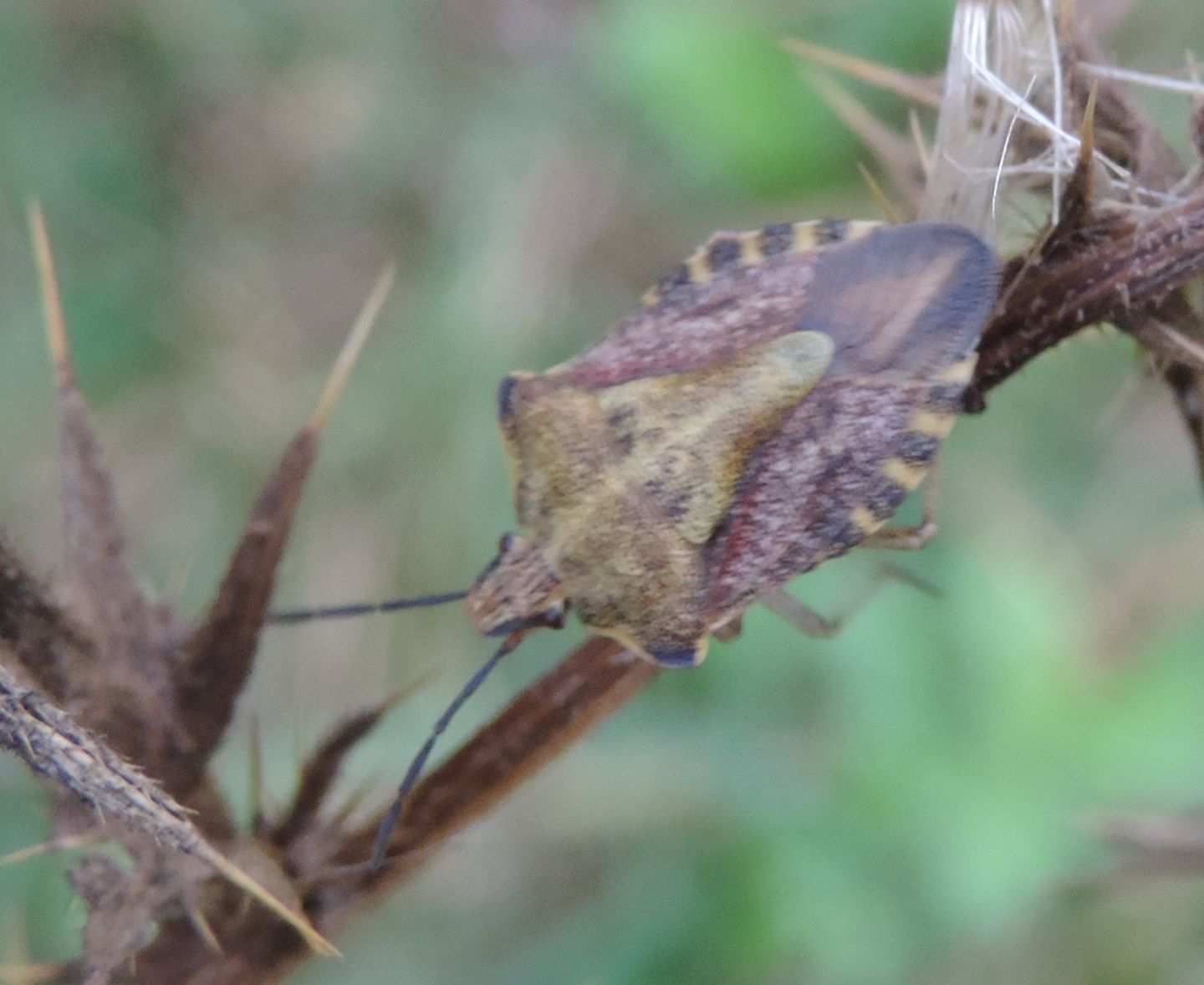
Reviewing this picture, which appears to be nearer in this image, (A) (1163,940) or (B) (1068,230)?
(B) (1068,230)

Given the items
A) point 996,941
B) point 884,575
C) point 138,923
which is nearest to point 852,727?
point 996,941

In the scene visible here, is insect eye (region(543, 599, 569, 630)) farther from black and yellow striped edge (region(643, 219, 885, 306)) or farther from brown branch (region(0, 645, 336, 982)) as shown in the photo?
brown branch (region(0, 645, 336, 982))

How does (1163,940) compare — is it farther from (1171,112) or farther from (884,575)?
(1171,112)

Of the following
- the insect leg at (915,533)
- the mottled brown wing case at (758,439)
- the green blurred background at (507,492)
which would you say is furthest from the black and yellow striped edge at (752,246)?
the green blurred background at (507,492)

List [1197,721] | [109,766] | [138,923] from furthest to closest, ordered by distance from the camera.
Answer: [1197,721]
[138,923]
[109,766]

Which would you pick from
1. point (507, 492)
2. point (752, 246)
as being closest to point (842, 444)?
point (752, 246)

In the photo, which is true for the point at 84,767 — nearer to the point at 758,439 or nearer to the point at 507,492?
the point at 758,439

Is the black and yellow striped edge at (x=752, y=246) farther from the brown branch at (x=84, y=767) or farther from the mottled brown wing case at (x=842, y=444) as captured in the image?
the brown branch at (x=84, y=767)
